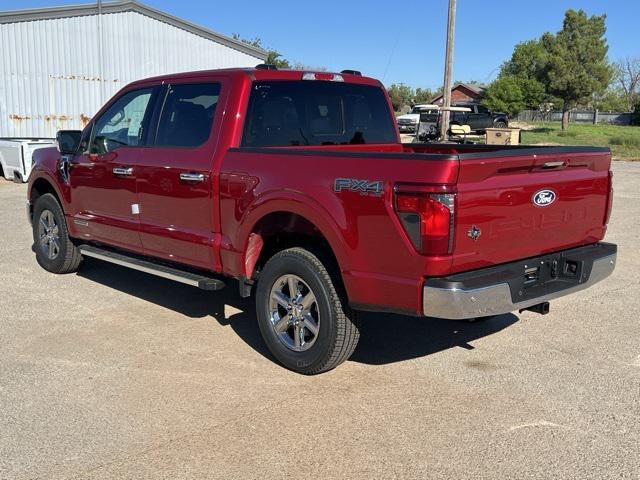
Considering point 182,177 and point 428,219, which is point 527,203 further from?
point 182,177

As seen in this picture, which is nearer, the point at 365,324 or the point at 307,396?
the point at 307,396

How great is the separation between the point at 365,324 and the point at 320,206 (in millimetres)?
1828

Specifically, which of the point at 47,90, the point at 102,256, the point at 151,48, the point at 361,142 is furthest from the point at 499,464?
the point at 151,48

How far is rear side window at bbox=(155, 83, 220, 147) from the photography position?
5.11 meters

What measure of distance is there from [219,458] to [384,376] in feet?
4.78

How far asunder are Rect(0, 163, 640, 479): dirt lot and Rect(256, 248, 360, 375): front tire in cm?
17

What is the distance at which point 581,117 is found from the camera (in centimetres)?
7750

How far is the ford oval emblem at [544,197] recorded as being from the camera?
4.03 m

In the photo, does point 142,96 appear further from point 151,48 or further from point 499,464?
point 151,48

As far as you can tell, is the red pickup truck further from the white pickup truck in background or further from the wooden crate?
the wooden crate

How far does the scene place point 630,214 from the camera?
38.4ft

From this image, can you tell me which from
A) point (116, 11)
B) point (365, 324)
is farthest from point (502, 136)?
point (365, 324)

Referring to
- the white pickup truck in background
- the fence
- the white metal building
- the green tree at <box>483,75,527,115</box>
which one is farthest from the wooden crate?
the fence

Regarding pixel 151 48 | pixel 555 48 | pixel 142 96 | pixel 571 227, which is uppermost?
pixel 555 48
